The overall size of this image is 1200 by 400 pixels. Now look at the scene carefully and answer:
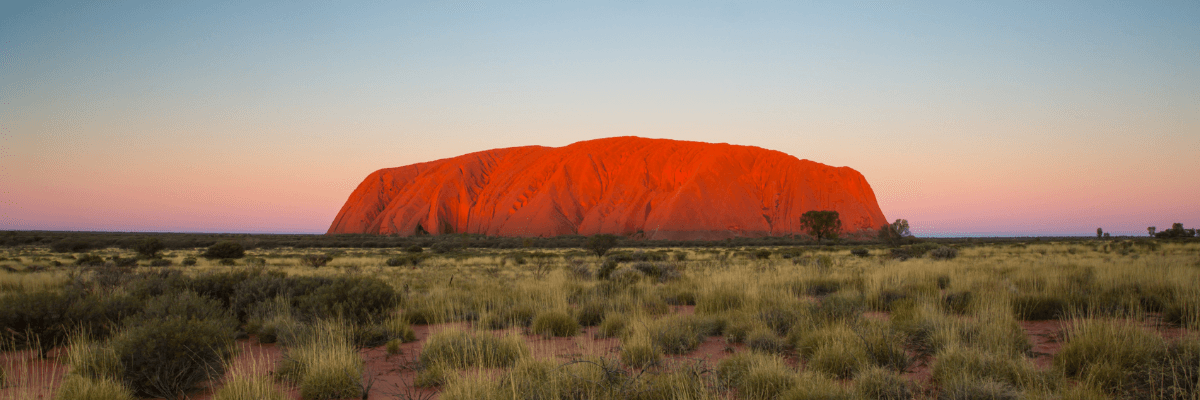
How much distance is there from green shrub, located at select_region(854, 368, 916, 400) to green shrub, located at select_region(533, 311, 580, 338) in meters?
3.68

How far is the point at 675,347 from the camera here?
552 centimetres

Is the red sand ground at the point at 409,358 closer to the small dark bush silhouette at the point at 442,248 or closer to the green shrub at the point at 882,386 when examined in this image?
the green shrub at the point at 882,386

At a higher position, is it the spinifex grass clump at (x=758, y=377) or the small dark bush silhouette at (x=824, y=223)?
the small dark bush silhouette at (x=824, y=223)

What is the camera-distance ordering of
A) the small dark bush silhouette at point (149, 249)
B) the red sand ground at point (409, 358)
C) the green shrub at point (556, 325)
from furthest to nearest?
the small dark bush silhouette at point (149, 249)
the green shrub at point (556, 325)
the red sand ground at point (409, 358)

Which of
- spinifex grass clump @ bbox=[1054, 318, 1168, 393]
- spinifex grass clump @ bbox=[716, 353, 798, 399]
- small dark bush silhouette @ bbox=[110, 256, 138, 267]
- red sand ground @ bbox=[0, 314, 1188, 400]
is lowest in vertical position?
small dark bush silhouette @ bbox=[110, 256, 138, 267]

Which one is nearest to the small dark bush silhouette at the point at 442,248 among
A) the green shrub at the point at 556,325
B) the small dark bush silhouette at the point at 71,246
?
the small dark bush silhouette at the point at 71,246

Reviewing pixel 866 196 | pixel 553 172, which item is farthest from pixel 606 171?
pixel 866 196

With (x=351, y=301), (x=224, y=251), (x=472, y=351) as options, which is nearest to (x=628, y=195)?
(x=224, y=251)

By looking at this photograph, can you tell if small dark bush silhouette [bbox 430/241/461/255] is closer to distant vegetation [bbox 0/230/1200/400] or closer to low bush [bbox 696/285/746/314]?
distant vegetation [bbox 0/230/1200/400]

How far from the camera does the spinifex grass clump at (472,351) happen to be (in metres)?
4.97

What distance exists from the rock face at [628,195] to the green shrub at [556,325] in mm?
57408

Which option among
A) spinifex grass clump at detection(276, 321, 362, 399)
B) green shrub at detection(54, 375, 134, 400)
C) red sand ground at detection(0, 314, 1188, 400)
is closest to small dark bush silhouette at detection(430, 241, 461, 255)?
red sand ground at detection(0, 314, 1188, 400)

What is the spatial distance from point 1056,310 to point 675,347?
550 centimetres

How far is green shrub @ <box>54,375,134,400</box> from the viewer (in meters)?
3.78
